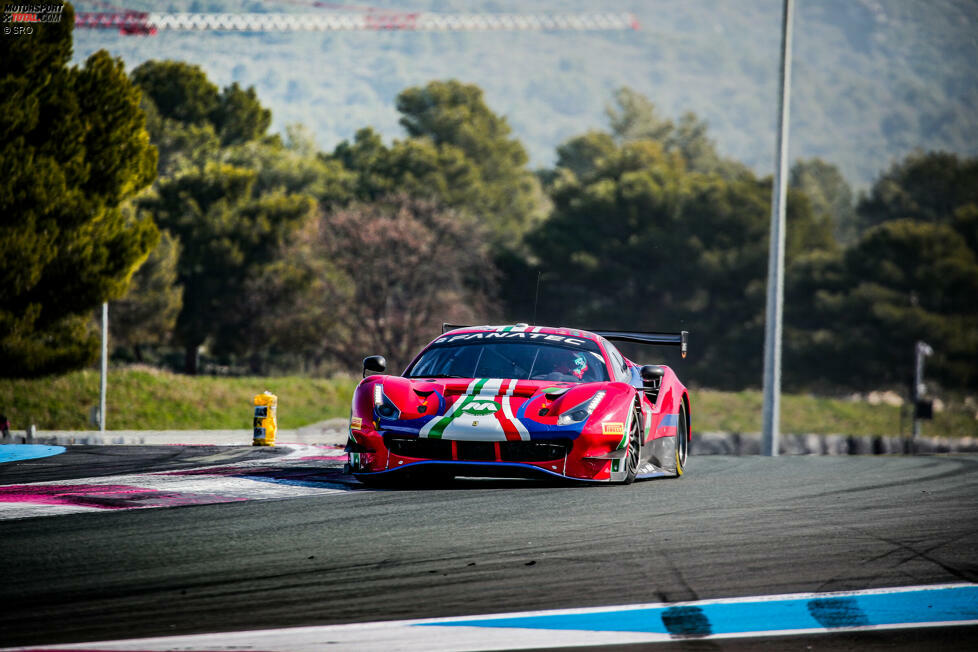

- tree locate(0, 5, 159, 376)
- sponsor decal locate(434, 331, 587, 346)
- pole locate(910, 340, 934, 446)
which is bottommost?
pole locate(910, 340, 934, 446)

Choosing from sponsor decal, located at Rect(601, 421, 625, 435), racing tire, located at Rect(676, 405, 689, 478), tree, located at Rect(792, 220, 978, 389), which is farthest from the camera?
tree, located at Rect(792, 220, 978, 389)

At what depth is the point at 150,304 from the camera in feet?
169

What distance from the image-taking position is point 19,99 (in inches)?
1174

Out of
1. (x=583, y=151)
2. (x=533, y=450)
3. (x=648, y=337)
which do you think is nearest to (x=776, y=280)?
(x=648, y=337)

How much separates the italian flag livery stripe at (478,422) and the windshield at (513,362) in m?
0.95

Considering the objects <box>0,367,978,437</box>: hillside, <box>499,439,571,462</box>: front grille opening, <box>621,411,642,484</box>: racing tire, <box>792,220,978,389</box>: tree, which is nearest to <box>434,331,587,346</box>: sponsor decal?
<box>621,411,642,484</box>: racing tire

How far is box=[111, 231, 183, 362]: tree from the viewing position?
2021 inches

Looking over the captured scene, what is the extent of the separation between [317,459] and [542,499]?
4837mm

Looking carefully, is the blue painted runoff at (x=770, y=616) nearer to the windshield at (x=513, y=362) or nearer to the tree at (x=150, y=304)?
the windshield at (x=513, y=362)

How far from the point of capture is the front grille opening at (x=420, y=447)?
995 centimetres

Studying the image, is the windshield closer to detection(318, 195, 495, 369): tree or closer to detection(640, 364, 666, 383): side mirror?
detection(640, 364, 666, 383): side mirror

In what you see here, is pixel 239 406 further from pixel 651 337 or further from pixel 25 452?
pixel 651 337

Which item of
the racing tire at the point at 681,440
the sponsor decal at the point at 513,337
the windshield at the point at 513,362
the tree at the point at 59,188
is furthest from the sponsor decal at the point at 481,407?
the tree at the point at 59,188

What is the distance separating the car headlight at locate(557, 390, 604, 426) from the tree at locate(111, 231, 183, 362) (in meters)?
43.1
